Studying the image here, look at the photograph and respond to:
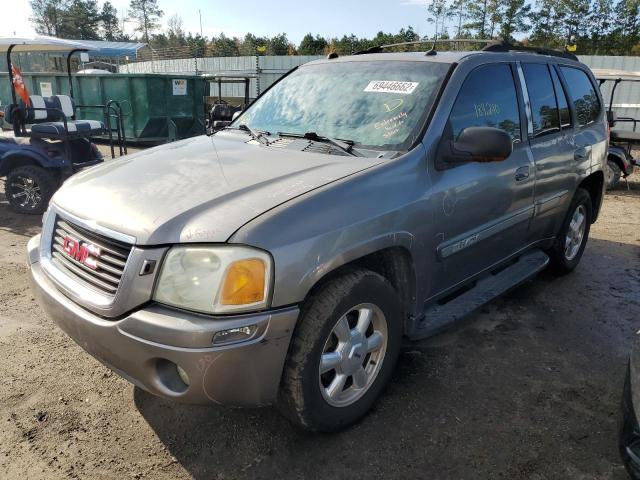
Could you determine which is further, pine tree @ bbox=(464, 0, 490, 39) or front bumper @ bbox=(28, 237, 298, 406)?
pine tree @ bbox=(464, 0, 490, 39)

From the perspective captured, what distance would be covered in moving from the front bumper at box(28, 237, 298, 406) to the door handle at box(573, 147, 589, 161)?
326cm

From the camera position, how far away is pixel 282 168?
2.65 m

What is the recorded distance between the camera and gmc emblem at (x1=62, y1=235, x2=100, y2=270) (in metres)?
2.28

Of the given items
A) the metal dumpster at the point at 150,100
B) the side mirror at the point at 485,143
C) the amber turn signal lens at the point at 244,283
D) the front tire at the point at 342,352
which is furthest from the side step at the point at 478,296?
the metal dumpster at the point at 150,100

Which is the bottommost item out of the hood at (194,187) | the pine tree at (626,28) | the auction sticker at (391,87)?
the hood at (194,187)

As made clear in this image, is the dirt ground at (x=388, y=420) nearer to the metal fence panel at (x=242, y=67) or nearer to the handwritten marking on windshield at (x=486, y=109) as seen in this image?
the handwritten marking on windshield at (x=486, y=109)

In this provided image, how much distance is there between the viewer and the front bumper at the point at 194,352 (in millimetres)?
1990

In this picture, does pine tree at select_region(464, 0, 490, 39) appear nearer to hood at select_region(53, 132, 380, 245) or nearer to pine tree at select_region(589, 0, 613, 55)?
pine tree at select_region(589, 0, 613, 55)

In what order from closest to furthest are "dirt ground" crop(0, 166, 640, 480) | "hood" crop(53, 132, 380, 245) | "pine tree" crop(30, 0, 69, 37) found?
"hood" crop(53, 132, 380, 245) → "dirt ground" crop(0, 166, 640, 480) → "pine tree" crop(30, 0, 69, 37)

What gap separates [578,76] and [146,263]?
429cm

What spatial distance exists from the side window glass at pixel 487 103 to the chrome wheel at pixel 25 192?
564cm

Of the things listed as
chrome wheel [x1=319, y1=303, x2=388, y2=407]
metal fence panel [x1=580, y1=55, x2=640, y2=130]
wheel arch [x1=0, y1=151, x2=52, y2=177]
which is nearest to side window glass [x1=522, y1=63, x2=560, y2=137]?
chrome wheel [x1=319, y1=303, x2=388, y2=407]

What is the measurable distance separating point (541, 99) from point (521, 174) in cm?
80

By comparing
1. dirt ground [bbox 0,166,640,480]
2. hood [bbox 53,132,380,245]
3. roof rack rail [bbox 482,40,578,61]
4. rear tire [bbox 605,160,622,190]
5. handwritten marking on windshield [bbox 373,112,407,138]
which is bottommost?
dirt ground [bbox 0,166,640,480]
